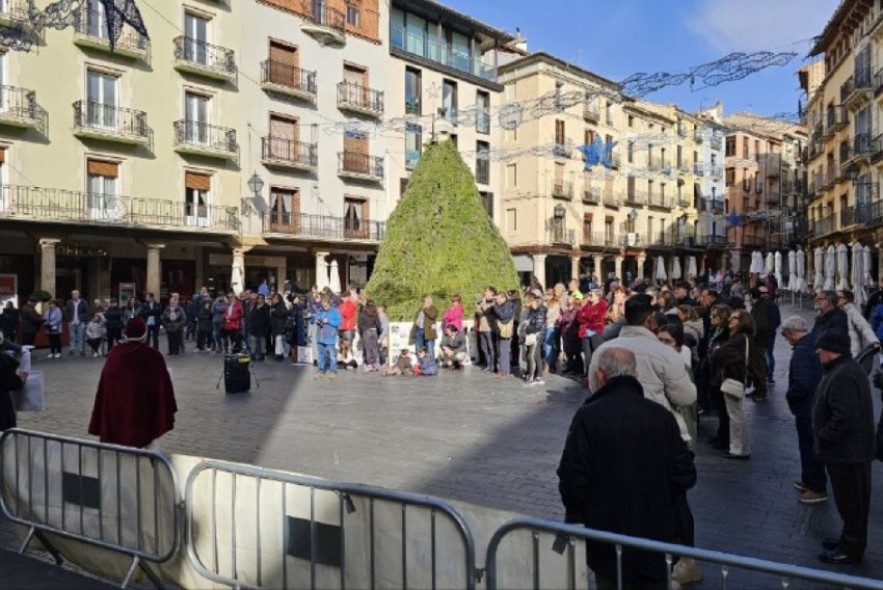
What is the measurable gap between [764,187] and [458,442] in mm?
73313

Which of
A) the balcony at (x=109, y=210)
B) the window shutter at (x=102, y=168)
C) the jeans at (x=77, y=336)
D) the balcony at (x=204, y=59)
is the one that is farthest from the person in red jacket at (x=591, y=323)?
the balcony at (x=204, y=59)

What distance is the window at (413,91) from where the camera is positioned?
38562 millimetres

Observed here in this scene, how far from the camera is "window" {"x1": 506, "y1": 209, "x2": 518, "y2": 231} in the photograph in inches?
A: 1847

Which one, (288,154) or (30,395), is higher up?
(288,154)

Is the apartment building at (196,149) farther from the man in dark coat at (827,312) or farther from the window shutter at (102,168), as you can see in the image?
the man in dark coat at (827,312)

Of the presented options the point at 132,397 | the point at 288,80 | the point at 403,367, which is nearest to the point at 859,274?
the point at 403,367

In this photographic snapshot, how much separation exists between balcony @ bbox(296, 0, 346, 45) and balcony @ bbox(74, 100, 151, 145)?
31.4 feet

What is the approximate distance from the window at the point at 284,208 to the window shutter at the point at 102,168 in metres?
7.14

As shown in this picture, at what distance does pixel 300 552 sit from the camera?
3861 millimetres

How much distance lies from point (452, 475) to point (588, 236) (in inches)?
1756

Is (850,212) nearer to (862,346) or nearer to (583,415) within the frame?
(862,346)

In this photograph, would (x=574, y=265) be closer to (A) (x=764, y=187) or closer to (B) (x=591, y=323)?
(A) (x=764, y=187)

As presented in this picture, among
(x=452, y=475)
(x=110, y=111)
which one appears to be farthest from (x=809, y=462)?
(x=110, y=111)

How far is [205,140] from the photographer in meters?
30.3
